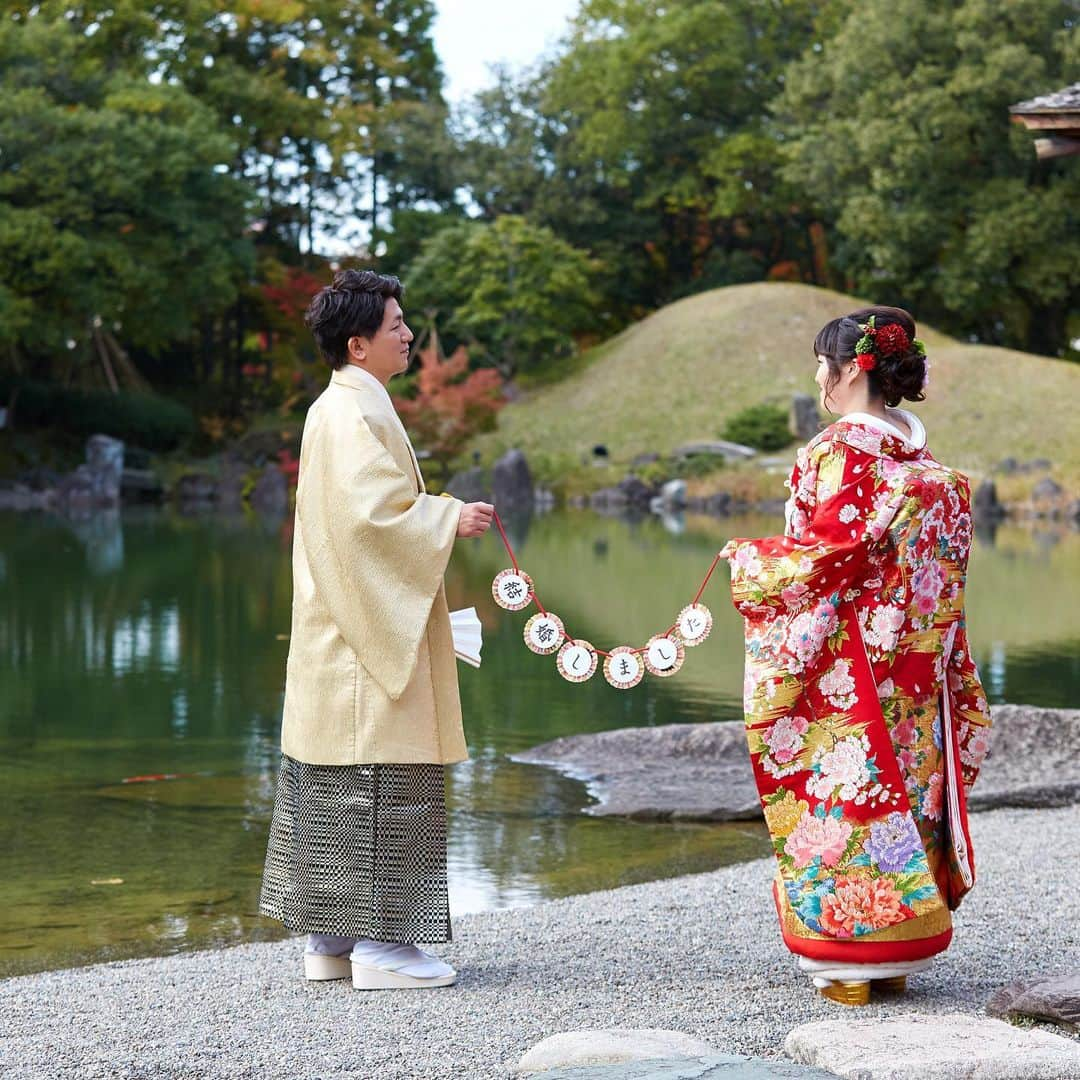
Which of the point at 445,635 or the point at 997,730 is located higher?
the point at 445,635

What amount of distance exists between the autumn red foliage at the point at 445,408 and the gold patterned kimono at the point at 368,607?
2937cm

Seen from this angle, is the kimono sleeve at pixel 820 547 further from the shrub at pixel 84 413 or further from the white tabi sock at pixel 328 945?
the shrub at pixel 84 413

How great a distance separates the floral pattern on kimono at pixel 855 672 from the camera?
3.94 metres

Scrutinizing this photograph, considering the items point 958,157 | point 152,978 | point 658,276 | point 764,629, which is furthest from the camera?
point 658,276

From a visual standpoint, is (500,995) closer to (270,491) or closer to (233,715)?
(233,715)

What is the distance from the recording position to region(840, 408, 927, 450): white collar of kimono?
4070 millimetres

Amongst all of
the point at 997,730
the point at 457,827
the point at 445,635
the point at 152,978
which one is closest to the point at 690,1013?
the point at 445,635

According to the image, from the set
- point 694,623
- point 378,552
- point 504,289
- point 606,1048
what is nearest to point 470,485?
point 504,289

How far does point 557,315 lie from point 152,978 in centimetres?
3576

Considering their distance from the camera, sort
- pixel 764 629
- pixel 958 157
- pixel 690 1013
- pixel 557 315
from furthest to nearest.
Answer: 1. pixel 557 315
2. pixel 958 157
3. pixel 764 629
4. pixel 690 1013

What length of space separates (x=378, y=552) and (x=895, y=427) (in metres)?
1.35

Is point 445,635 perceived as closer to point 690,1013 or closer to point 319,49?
point 690,1013

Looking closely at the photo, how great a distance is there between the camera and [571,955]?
4.51 m

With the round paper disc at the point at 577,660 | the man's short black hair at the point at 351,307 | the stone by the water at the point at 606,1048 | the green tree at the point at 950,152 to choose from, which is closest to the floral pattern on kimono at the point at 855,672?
the round paper disc at the point at 577,660
